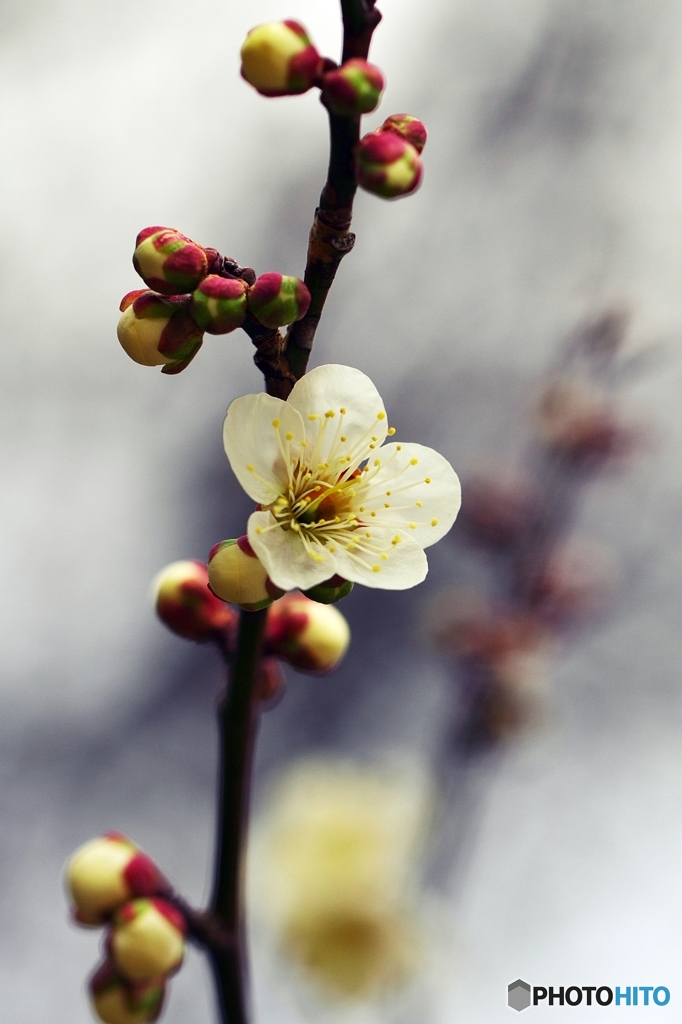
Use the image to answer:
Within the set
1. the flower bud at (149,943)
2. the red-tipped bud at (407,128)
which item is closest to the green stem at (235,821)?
the flower bud at (149,943)

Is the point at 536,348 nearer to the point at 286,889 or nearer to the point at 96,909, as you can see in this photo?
the point at 286,889

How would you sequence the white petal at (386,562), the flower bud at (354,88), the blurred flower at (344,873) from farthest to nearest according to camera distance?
the blurred flower at (344,873) → the white petal at (386,562) → the flower bud at (354,88)

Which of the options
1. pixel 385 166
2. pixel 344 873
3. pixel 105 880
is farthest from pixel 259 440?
pixel 344 873

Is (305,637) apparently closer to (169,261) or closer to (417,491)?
(417,491)

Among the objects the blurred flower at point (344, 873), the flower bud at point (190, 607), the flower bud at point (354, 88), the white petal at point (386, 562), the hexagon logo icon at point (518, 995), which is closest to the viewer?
the flower bud at point (354, 88)

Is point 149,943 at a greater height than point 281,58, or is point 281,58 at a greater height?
point 281,58

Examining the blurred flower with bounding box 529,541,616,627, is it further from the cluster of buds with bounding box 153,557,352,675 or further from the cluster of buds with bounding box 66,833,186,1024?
the cluster of buds with bounding box 66,833,186,1024

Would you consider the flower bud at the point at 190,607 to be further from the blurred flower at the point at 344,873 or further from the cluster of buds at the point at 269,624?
the blurred flower at the point at 344,873
